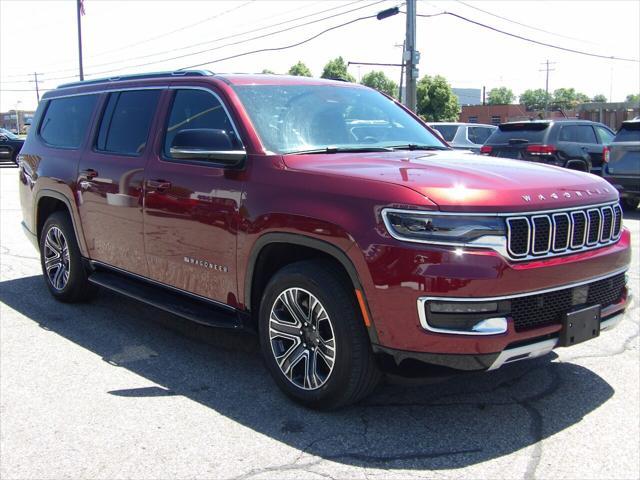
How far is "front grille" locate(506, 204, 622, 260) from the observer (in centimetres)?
331

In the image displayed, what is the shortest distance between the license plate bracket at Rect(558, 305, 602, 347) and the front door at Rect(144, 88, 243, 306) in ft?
6.51

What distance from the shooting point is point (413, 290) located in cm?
324

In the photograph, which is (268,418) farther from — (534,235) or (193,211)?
(534,235)

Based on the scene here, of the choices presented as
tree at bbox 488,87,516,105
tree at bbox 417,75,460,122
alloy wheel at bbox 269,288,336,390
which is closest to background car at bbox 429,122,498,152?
alloy wheel at bbox 269,288,336,390

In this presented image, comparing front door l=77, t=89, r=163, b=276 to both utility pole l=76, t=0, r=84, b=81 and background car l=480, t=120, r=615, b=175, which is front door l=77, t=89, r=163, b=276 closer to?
background car l=480, t=120, r=615, b=175

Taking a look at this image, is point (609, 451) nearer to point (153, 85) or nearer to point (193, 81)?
point (193, 81)

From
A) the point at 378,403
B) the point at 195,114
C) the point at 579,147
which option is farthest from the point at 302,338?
the point at 579,147

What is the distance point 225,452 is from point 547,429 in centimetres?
175

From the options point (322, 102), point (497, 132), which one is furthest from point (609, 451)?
point (497, 132)

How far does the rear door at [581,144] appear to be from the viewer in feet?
44.7

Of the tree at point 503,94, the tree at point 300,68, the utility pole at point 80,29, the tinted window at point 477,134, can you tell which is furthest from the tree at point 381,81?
the tree at point 503,94

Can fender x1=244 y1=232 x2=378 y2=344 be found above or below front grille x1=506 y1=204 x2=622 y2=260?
below

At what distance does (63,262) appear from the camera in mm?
6242

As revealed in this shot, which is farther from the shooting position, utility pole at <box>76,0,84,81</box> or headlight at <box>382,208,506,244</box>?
utility pole at <box>76,0,84,81</box>
